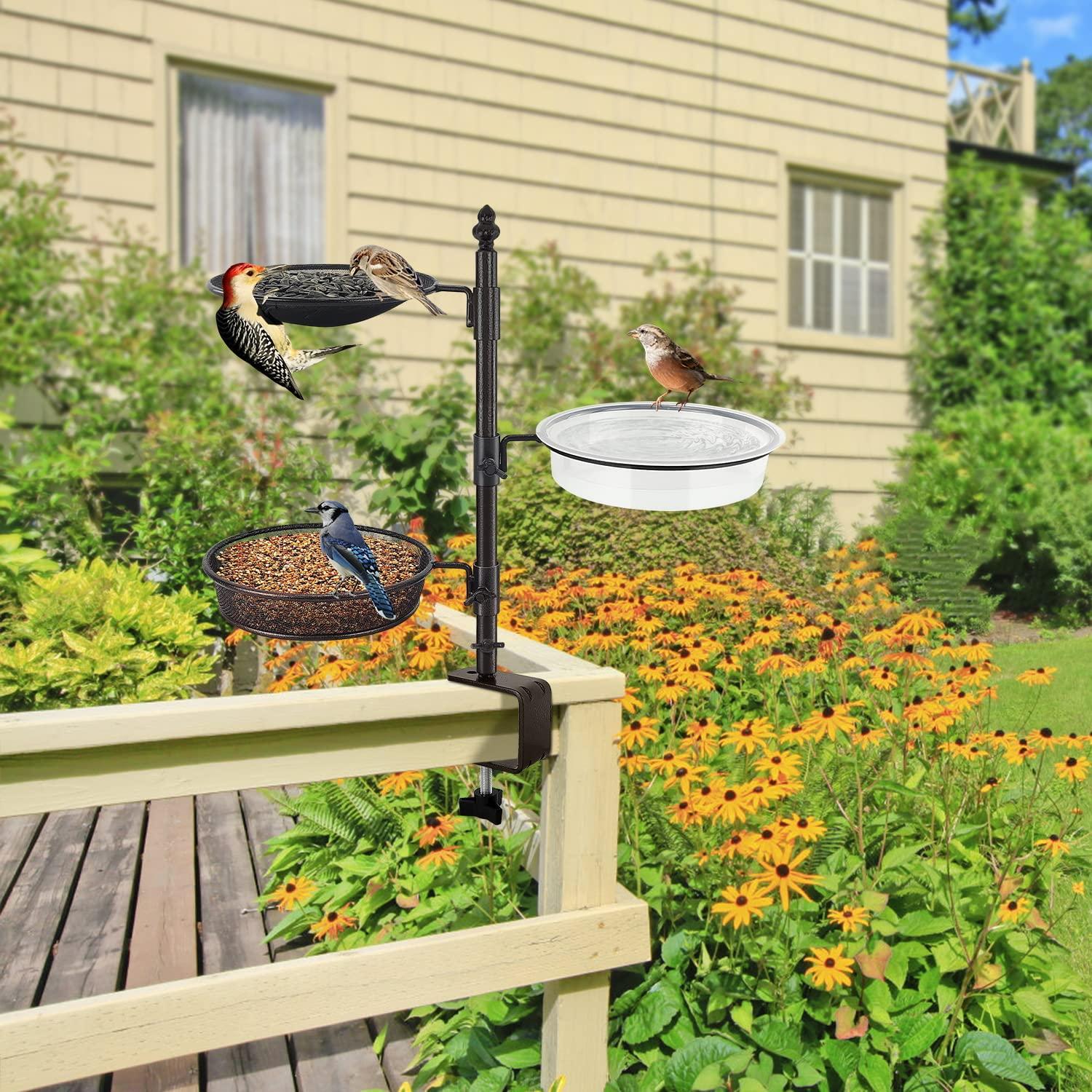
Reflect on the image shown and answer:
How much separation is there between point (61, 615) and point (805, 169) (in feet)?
21.5

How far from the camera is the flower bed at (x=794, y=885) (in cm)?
209

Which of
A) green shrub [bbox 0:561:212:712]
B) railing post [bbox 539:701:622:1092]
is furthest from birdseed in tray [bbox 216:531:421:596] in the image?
green shrub [bbox 0:561:212:712]

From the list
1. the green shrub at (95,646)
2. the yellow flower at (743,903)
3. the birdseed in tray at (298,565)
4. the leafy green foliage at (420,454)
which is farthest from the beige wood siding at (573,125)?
the birdseed in tray at (298,565)

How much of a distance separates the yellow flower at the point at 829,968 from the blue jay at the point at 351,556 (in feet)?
4.42

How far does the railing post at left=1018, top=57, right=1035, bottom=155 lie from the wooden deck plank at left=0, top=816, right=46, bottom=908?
10.3 m

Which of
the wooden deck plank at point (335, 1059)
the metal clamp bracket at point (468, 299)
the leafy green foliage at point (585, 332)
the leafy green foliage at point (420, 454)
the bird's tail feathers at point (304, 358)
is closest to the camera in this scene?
the bird's tail feathers at point (304, 358)

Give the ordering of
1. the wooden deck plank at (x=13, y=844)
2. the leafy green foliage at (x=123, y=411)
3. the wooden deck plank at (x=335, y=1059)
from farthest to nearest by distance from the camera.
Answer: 1. the leafy green foliage at (x=123, y=411)
2. the wooden deck plank at (x=13, y=844)
3. the wooden deck plank at (x=335, y=1059)

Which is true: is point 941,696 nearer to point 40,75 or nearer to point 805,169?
point 40,75

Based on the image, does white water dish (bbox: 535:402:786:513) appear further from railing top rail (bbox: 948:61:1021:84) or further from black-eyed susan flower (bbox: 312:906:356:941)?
railing top rail (bbox: 948:61:1021:84)

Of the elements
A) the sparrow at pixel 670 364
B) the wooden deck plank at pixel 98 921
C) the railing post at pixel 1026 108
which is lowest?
the wooden deck plank at pixel 98 921

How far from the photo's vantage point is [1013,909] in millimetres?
2107

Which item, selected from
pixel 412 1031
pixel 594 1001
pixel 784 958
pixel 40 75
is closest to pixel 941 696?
pixel 784 958

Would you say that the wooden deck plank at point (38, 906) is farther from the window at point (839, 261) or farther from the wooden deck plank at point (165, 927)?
the window at point (839, 261)

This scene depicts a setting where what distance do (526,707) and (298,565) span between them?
705mm
